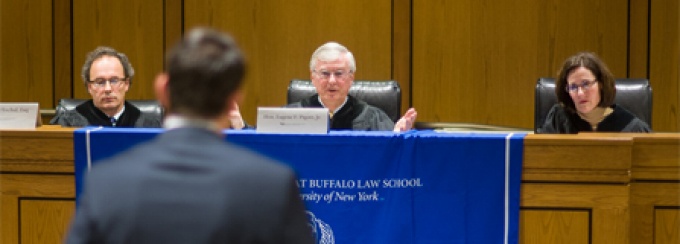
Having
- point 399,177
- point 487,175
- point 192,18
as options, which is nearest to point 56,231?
point 399,177

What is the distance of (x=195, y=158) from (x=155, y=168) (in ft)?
0.19

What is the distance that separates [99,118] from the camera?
181 inches

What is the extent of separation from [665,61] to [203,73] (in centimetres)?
557

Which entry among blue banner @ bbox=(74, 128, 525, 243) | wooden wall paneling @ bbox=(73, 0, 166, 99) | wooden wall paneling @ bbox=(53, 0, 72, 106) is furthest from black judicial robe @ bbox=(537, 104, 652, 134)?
wooden wall paneling @ bbox=(53, 0, 72, 106)

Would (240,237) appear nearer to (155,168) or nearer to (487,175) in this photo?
(155,168)

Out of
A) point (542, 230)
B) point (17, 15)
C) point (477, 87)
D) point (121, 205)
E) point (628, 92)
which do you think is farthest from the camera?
point (17, 15)

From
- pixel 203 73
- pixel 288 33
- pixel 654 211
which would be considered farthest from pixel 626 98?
pixel 203 73

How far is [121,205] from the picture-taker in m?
1.41

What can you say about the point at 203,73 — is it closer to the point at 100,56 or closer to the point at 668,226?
the point at 668,226

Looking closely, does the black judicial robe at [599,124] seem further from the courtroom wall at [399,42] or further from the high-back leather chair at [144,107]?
the courtroom wall at [399,42]

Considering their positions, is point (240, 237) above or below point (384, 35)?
below

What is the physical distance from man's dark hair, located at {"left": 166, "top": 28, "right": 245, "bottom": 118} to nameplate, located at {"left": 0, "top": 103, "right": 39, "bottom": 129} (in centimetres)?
248

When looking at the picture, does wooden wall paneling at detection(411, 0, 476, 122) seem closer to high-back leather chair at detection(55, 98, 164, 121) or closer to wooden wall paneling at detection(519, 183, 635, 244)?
high-back leather chair at detection(55, 98, 164, 121)

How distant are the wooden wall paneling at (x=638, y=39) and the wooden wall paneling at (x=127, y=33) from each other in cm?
322
